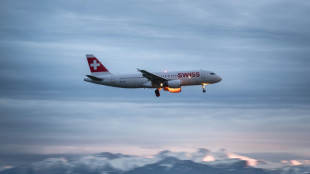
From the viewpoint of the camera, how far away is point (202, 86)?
286 feet

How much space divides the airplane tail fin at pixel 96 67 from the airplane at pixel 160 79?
253cm

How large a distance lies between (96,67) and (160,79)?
16670 mm

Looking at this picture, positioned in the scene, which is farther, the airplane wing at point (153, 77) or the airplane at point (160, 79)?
the airplane at point (160, 79)

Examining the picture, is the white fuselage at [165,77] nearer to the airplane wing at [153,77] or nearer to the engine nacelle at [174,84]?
the airplane wing at [153,77]

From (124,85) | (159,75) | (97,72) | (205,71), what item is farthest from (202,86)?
(97,72)

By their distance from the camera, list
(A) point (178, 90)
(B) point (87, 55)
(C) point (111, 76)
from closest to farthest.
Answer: (A) point (178, 90) < (C) point (111, 76) < (B) point (87, 55)

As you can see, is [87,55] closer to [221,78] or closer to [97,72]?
[97,72]

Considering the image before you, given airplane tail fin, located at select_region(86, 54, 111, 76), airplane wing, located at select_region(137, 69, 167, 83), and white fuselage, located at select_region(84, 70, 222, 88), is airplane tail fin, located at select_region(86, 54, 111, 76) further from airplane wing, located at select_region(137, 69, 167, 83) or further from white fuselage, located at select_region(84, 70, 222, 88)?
airplane wing, located at select_region(137, 69, 167, 83)

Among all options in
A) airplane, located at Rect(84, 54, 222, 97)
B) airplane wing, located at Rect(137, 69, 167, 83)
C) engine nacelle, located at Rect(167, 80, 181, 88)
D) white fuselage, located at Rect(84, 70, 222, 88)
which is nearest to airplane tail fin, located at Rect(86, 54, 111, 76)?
airplane, located at Rect(84, 54, 222, 97)

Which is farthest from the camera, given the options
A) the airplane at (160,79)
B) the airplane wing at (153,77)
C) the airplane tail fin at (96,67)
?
the airplane tail fin at (96,67)

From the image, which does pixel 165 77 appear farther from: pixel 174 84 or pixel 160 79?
pixel 174 84

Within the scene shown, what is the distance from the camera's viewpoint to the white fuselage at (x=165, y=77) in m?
85.9

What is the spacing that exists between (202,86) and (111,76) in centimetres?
1871

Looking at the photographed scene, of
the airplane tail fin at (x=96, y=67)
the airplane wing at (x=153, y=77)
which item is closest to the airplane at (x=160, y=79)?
the airplane wing at (x=153, y=77)
